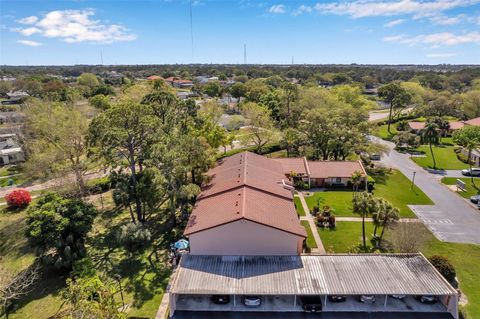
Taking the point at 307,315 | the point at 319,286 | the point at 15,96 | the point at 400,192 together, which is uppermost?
the point at 15,96

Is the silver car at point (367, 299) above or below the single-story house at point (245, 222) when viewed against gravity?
below

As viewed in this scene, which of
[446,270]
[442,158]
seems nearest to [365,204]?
[446,270]

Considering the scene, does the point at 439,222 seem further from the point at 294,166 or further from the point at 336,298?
the point at 336,298

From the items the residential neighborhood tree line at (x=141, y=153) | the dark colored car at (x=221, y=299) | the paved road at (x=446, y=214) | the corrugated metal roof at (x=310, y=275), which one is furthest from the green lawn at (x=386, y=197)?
the dark colored car at (x=221, y=299)

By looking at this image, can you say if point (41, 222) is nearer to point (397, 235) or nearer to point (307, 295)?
point (307, 295)

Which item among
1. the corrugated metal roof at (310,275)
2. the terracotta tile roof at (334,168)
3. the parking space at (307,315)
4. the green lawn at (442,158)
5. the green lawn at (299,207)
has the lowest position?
the parking space at (307,315)

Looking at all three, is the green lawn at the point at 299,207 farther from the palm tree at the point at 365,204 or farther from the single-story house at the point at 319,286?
the single-story house at the point at 319,286
